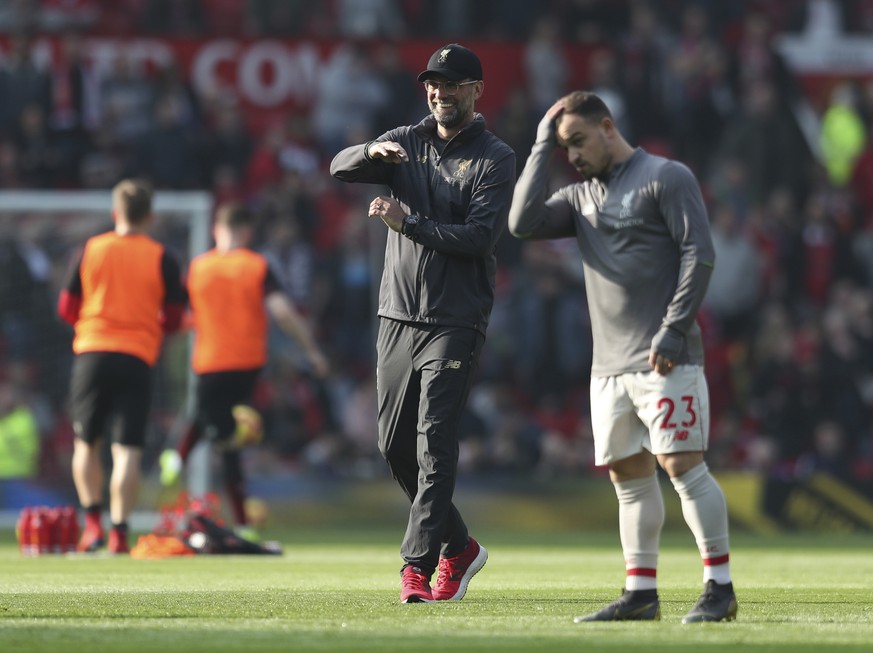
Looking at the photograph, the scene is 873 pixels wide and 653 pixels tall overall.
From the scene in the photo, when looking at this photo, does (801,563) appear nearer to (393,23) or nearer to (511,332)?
(511,332)

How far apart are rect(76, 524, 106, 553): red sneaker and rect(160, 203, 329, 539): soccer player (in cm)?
123

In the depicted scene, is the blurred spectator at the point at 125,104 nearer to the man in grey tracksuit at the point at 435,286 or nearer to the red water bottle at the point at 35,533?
the red water bottle at the point at 35,533

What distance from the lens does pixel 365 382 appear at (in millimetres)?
19156

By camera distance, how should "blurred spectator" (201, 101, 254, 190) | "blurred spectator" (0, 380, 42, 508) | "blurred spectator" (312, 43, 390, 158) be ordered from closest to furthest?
"blurred spectator" (0, 380, 42, 508), "blurred spectator" (201, 101, 254, 190), "blurred spectator" (312, 43, 390, 158)

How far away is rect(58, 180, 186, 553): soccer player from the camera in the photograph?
12.3 meters

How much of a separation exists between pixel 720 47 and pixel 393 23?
438 centimetres

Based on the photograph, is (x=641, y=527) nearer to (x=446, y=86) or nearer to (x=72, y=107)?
(x=446, y=86)

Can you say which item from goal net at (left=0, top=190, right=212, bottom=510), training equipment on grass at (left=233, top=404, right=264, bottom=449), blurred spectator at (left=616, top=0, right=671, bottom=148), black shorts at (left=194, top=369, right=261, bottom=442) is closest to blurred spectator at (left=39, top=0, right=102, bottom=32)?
goal net at (left=0, top=190, right=212, bottom=510)

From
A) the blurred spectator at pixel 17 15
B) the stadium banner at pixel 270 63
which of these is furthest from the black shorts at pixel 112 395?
the blurred spectator at pixel 17 15

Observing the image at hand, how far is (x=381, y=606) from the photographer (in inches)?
303

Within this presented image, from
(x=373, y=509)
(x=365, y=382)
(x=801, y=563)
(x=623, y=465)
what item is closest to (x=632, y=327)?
(x=623, y=465)

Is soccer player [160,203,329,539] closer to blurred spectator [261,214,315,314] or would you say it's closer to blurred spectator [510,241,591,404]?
blurred spectator [261,214,315,314]

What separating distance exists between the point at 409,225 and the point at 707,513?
201 centimetres

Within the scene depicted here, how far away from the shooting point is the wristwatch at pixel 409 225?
317 inches
